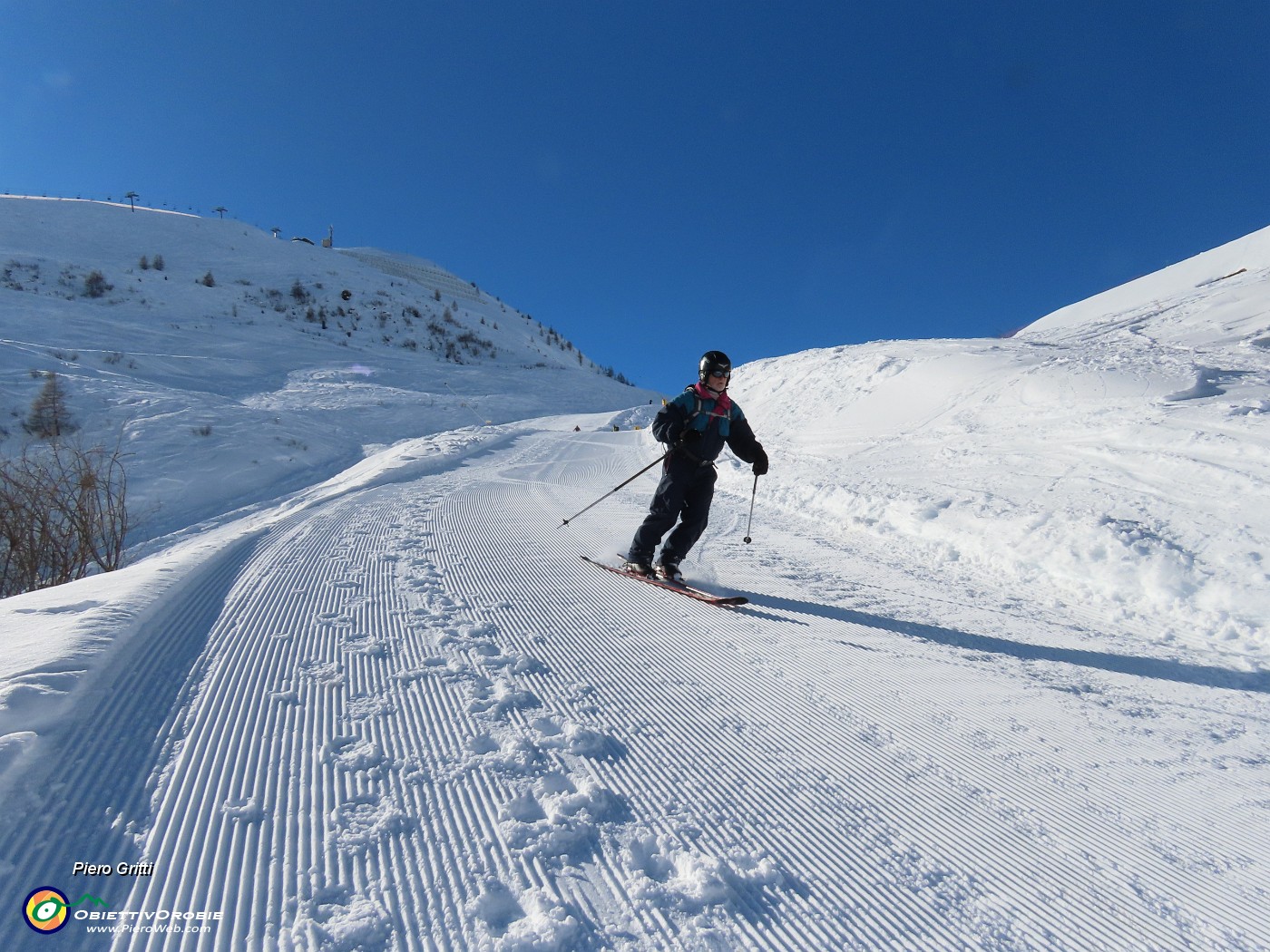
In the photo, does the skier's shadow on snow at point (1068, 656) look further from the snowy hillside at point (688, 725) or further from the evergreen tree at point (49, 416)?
the evergreen tree at point (49, 416)

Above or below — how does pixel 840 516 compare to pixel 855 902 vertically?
above

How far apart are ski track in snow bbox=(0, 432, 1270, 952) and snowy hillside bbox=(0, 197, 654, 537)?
365 inches

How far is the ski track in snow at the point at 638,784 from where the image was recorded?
150cm

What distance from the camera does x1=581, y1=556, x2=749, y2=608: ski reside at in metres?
4.02

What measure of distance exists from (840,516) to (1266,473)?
3.51 metres

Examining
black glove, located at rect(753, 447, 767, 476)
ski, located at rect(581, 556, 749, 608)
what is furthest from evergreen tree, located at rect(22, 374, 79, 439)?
black glove, located at rect(753, 447, 767, 476)

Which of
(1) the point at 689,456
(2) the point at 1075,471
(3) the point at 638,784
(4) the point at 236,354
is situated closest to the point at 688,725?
(3) the point at 638,784

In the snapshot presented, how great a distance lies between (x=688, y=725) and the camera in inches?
95.7

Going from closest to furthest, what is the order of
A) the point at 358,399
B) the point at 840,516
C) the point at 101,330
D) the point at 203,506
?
the point at 840,516, the point at 203,506, the point at 358,399, the point at 101,330

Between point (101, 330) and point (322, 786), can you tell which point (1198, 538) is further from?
point (101, 330)

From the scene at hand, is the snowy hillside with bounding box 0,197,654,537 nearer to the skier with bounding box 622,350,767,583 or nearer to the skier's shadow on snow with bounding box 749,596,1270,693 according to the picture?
the skier with bounding box 622,350,767,583

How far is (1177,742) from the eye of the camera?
245cm

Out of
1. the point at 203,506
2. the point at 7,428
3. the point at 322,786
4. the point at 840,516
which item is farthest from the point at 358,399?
the point at 322,786

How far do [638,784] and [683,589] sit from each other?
2.33 metres
